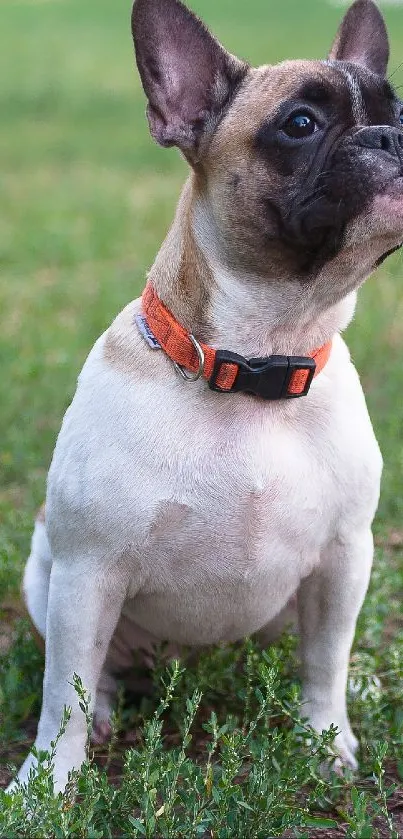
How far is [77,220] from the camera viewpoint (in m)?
10.2

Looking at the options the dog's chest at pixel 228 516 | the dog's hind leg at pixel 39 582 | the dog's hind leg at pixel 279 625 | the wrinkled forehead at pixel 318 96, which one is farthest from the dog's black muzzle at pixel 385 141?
the dog's hind leg at pixel 39 582

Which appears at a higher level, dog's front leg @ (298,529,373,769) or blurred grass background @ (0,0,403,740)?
blurred grass background @ (0,0,403,740)

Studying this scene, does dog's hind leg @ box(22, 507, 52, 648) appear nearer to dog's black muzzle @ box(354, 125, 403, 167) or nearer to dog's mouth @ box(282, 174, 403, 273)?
dog's mouth @ box(282, 174, 403, 273)

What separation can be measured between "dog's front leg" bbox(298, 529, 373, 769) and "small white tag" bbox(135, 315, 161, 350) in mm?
731

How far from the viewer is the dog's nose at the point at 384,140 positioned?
295 centimetres

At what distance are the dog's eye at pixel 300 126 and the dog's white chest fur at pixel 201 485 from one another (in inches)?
25.9

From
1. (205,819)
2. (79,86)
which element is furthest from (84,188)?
(205,819)

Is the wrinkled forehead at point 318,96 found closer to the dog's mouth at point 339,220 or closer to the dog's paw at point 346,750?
the dog's mouth at point 339,220

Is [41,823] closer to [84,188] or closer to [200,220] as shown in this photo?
[200,220]

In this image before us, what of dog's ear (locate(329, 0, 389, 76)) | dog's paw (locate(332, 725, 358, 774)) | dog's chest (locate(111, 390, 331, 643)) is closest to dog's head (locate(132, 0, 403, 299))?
dog's ear (locate(329, 0, 389, 76))

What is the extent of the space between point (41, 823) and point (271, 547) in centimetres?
94

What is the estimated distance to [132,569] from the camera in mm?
3164

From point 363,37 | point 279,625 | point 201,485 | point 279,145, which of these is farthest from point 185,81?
point 279,625

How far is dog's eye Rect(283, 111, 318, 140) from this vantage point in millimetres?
3031
